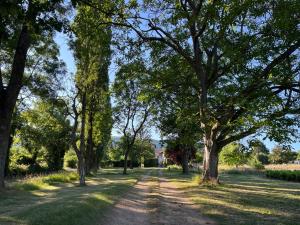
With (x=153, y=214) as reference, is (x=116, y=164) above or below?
above

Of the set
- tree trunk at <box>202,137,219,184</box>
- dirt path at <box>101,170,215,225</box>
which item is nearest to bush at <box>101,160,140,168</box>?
tree trunk at <box>202,137,219,184</box>

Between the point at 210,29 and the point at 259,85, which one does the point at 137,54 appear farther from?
the point at 259,85

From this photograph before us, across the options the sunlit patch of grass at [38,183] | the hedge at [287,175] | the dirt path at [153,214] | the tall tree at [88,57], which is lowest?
the dirt path at [153,214]

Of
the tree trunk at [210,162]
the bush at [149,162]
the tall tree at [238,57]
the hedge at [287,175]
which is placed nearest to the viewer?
the tall tree at [238,57]

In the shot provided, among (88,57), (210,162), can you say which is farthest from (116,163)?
(210,162)

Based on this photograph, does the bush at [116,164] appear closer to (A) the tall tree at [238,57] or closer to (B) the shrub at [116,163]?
(B) the shrub at [116,163]

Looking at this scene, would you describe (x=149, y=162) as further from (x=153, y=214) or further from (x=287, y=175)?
(x=153, y=214)

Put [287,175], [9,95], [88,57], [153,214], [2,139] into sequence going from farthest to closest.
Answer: [287,175], [88,57], [9,95], [2,139], [153,214]

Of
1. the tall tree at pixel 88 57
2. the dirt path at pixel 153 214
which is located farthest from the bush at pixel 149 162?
the dirt path at pixel 153 214

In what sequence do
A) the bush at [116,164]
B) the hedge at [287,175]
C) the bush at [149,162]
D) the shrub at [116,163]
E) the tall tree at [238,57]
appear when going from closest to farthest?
the tall tree at [238,57] → the hedge at [287,175] → the bush at [116,164] → the shrub at [116,163] → the bush at [149,162]

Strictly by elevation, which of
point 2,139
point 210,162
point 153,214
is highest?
point 2,139

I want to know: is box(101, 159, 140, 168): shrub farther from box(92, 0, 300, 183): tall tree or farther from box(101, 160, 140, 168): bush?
box(92, 0, 300, 183): tall tree

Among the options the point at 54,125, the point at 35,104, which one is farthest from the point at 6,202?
the point at 54,125

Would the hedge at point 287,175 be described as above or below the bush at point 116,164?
below
